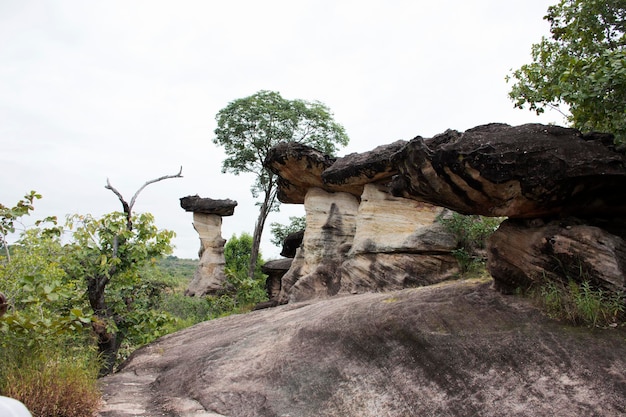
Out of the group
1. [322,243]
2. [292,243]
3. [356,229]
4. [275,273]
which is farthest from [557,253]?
[275,273]

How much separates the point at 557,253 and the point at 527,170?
1299 mm

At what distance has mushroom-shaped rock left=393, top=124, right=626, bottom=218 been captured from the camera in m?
6.55

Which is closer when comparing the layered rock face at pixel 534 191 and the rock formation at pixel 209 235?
the layered rock face at pixel 534 191

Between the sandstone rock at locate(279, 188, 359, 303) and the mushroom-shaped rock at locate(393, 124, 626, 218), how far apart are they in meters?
7.96

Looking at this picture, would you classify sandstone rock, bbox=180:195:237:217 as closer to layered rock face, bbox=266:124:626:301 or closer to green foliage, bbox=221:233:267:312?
green foliage, bbox=221:233:267:312

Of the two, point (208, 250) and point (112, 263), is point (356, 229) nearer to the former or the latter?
point (112, 263)

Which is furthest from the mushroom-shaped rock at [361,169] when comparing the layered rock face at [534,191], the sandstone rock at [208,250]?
the sandstone rock at [208,250]

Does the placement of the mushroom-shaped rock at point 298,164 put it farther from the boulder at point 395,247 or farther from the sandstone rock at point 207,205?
the sandstone rock at point 207,205

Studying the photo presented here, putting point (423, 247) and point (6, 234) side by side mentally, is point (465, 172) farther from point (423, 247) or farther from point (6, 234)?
point (6, 234)

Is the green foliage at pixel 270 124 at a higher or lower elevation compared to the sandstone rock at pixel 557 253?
higher

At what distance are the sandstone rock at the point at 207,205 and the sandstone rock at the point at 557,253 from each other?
20.9 metres

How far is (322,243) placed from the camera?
52.5ft

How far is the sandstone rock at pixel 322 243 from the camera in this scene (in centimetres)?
1502

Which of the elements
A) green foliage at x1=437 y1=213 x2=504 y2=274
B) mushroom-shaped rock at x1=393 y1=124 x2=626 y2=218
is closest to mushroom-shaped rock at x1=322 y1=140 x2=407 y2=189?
green foliage at x1=437 y1=213 x2=504 y2=274
